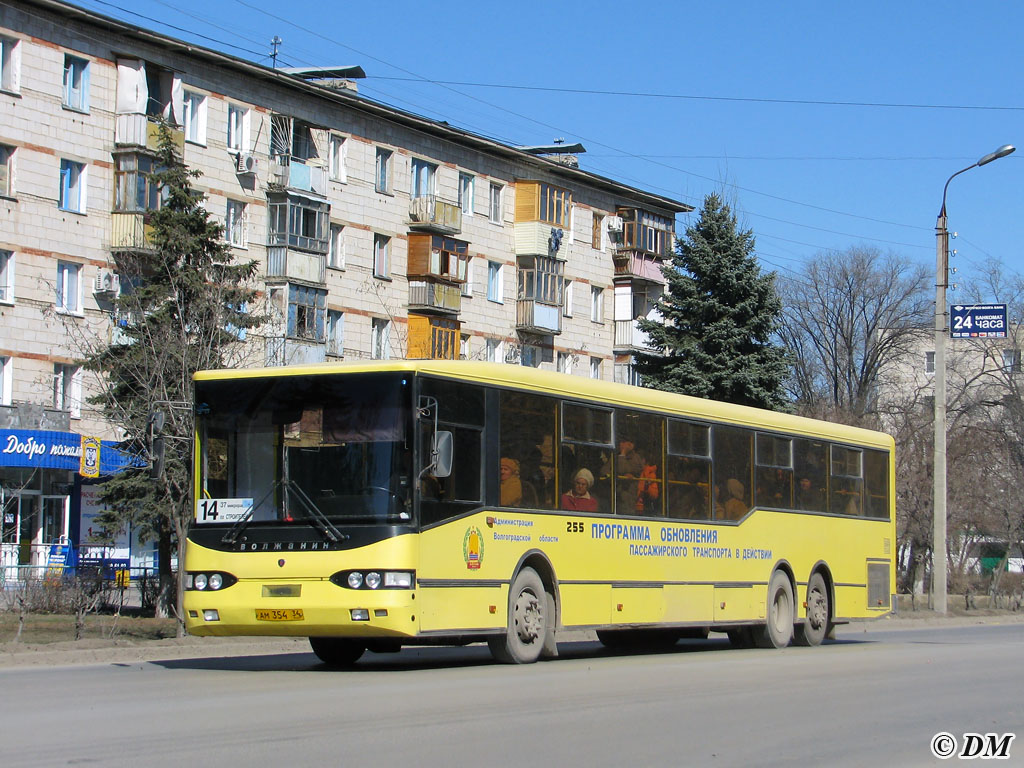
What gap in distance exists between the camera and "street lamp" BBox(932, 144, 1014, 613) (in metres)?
33.3

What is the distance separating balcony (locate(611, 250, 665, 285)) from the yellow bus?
146 feet

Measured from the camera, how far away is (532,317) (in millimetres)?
57531

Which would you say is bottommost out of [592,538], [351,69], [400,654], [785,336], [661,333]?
[400,654]

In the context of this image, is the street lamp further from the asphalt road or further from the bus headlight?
the bus headlight

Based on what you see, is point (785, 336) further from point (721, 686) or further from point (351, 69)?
point (721, 686)

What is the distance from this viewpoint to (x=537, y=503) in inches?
619

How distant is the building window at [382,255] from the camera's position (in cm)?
5169

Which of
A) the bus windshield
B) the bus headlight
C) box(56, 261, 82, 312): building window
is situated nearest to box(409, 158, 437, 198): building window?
box(56, 261, 82, 312): building window

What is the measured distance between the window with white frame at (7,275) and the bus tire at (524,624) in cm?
2806

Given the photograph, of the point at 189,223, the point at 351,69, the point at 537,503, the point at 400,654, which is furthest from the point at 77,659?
the point at 351,69

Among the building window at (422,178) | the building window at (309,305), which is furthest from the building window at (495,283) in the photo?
the building window at (309,305)

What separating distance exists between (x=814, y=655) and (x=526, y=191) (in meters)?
42.2

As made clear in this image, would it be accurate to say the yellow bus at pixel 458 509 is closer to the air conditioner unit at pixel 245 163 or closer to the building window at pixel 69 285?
the building window at pixel 69 285

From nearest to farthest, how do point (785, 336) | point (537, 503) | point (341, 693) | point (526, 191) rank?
point (341, 693)
point (537, 503)
point (526, 191)
point (785, 336)
